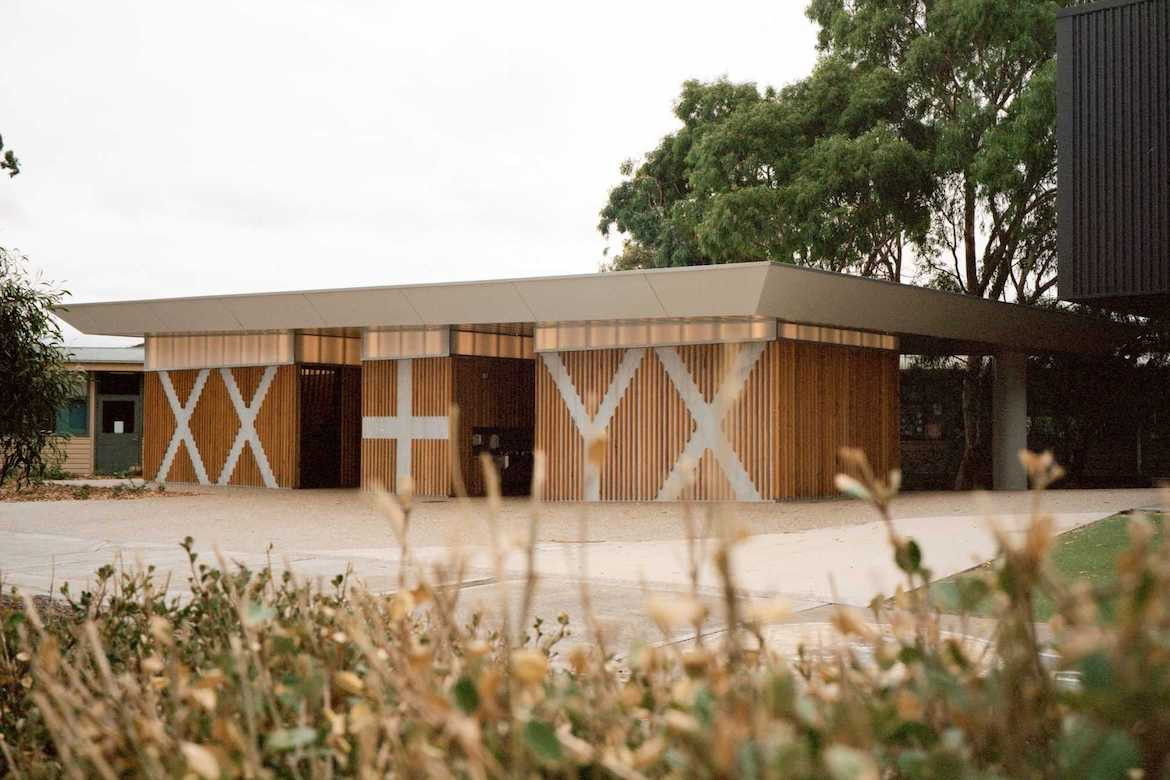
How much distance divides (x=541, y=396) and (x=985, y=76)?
40.4ft

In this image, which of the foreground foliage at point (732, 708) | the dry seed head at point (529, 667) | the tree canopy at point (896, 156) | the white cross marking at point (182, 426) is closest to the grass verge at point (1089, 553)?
the foreground foliage at point (732, 708)

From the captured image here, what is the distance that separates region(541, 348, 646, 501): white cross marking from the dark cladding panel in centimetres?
696

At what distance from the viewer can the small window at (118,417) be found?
30844 millimetres

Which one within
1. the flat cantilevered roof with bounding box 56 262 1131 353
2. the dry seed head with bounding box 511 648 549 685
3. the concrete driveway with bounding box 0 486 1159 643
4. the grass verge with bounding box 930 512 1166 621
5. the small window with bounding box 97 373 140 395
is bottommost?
the concrete driveway with bounding box 0 486 1159 643

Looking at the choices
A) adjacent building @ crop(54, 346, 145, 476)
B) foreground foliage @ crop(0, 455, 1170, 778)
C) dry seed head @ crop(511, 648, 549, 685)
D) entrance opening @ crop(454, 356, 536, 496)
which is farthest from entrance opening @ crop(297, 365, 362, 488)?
dry seed head @ crop(511, 648, 549, 685)

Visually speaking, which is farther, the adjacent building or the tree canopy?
the adjacent building

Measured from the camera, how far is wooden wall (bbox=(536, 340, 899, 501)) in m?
17.7

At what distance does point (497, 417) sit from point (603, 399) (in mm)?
3584

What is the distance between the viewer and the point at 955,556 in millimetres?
10148

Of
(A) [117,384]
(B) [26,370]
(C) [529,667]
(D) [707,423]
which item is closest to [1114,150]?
(D) [707,423]

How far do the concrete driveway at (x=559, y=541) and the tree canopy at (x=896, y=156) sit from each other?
309 inches

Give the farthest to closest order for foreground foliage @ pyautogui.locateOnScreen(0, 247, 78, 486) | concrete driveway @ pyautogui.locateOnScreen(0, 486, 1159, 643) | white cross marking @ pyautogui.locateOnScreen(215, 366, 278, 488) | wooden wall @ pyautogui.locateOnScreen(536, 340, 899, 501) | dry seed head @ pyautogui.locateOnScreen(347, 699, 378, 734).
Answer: white cross marking @ pyautogui.locateOnScreen(215, 366, 278, 488)
wooden wall @ pyautogui.locateOnScreen(536, 340, 899, 501)
foreground foliage @ pyautogui.locateOnScreen(0, 247, 78, 486)
concrete driveway @ pyautogui.locateOnScreen(0, 486, 1159, 643)
dry seed head @ pyautogui.locateOnScreen(347, 699, 378, 734)

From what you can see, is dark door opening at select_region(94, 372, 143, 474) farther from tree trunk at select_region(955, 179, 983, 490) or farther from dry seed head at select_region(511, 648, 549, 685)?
dry seed head at select_region(511, 648, 549, 685)

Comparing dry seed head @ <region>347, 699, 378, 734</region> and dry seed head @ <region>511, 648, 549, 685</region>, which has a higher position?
dry seed head @ <region>511, 648, 549, 685</region>
